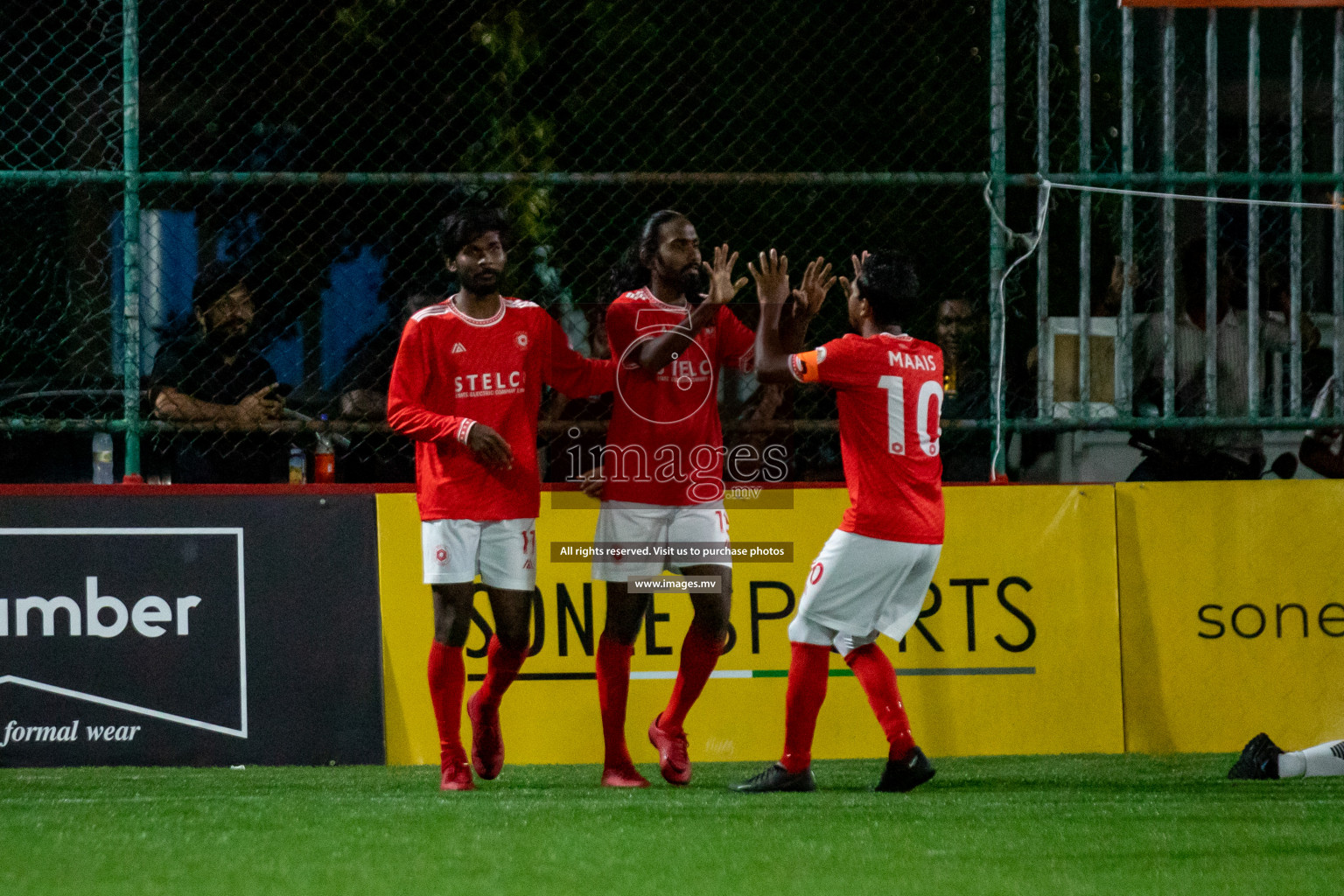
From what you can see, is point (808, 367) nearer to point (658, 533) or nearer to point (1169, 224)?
point (658, 533)

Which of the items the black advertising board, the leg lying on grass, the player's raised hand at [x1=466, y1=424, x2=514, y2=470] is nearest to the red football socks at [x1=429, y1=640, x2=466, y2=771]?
the player's raised hand at [x1=466, y1=424, x2=514, y2=470]

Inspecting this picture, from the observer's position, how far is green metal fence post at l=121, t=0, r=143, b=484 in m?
6.18

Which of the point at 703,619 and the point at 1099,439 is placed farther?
the point at 1099,439

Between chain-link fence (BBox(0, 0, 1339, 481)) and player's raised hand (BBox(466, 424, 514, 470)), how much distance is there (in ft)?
3.89

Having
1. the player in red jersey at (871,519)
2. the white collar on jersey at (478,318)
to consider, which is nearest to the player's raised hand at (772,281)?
the player in red jersey at (871,519)

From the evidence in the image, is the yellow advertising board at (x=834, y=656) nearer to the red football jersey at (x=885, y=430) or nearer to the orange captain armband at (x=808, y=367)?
the red football jersey at (x=885, y=430)

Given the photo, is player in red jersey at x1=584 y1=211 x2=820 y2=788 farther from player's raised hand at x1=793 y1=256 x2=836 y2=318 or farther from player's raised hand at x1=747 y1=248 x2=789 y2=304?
player's raised hand at x1=747 y1=248 x2=789 y2=304

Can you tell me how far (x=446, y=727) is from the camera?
5.32 metres

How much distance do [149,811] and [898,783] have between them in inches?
96.4

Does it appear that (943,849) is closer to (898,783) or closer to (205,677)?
(898,783)

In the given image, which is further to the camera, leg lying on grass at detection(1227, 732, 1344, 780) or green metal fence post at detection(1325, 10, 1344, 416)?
green metal fence post at detection(1325, 10, 1344, 416)

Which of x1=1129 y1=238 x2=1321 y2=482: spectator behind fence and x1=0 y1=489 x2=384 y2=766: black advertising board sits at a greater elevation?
x1=1129 y1=238 x2=1321 y2=482: spectator behind fence

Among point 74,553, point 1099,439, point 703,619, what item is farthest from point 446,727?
point 1099,439

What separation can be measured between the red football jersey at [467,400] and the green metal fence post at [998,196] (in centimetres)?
207
